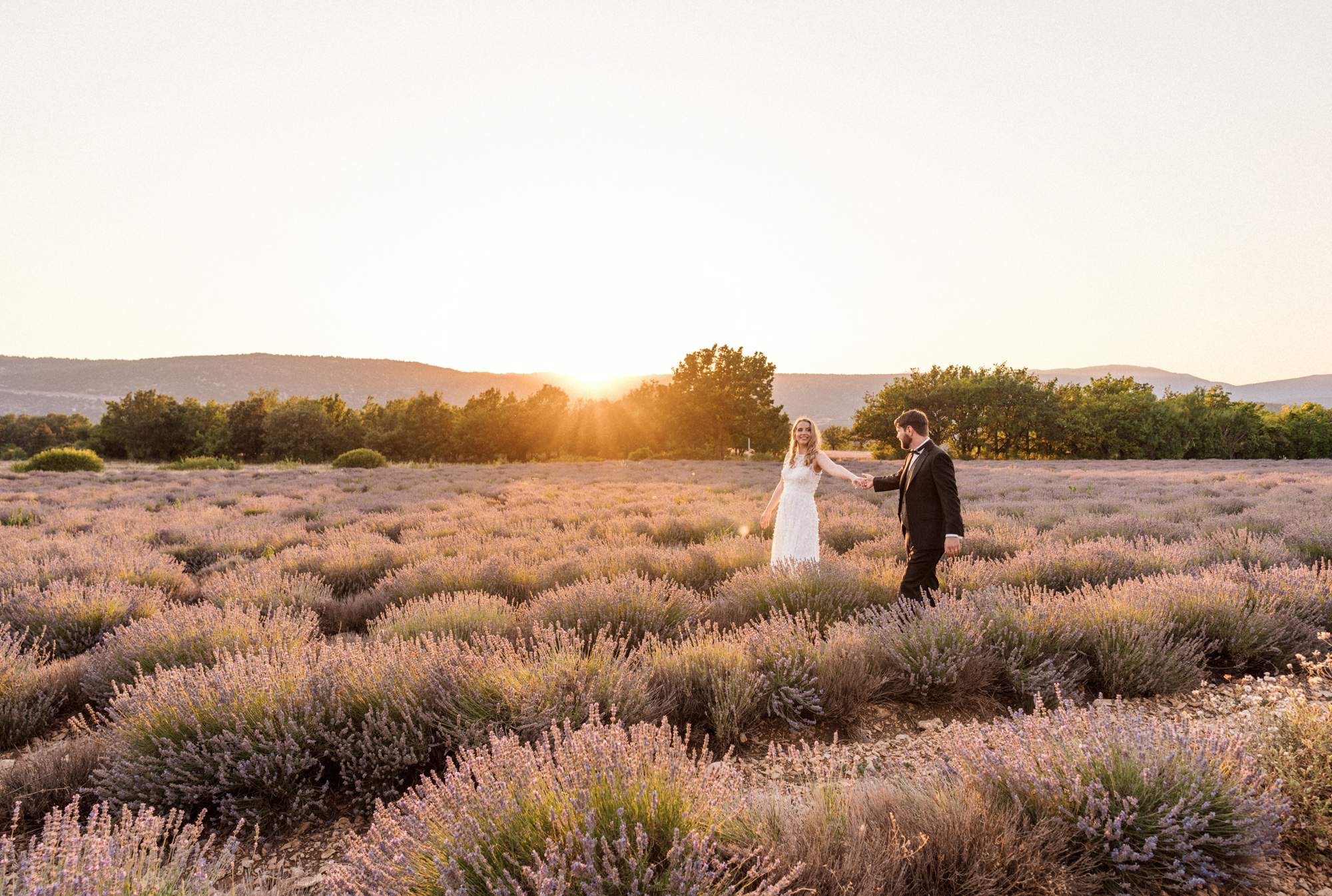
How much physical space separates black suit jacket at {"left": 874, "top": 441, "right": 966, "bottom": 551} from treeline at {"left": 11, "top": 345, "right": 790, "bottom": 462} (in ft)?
149

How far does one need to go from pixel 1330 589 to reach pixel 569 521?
9.01m

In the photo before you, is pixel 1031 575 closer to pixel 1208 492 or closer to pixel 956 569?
pixel 956 569

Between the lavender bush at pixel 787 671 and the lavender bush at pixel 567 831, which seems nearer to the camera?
the lavender bush at pixel 567 831

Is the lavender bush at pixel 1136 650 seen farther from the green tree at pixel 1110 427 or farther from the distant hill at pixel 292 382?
the distant hill at pixel 292 382

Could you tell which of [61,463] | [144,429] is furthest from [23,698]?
[144,429]

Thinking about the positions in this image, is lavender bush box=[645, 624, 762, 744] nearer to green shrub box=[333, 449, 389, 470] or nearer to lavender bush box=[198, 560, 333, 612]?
lavender bush box=[198, 560, 333, 612]

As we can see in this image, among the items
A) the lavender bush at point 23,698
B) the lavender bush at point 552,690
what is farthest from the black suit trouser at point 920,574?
the lavender bush at point 23,698

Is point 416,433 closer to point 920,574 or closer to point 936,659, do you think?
point 920,574

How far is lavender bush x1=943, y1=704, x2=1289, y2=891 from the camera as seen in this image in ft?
6.63

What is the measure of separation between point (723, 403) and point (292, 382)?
130 metres

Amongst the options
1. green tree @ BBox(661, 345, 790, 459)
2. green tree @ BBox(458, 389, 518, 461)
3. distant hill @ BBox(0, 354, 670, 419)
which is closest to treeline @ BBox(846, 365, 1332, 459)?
green tree @ BBox(661, 345, 790, 459)

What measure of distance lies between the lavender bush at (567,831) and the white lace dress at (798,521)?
4258mm

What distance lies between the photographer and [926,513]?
191 inches

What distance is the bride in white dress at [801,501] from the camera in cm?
615
